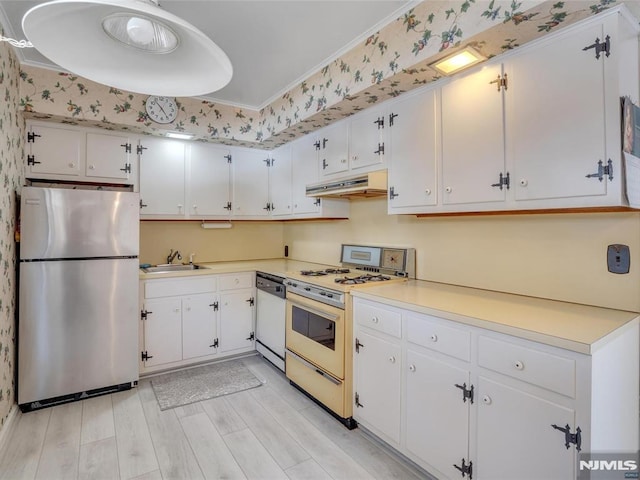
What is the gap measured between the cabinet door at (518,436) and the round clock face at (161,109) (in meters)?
3.18

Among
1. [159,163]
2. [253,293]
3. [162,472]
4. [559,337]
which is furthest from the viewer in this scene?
[253,293]

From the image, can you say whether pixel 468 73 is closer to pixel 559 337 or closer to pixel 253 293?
pixel 559 337

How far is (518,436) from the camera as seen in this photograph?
4.66 feet

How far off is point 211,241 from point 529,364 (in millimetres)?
3351

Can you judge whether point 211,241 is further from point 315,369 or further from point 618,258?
point 618,258

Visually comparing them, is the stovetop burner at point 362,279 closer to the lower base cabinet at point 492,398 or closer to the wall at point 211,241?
the lower base cabinet at point 492,398

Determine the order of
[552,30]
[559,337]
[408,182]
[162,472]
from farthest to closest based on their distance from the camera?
[408,182] → [162,472] → [552,30] → [559,337]

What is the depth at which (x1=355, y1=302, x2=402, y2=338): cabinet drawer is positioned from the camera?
1.96m

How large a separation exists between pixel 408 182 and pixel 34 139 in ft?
9.66

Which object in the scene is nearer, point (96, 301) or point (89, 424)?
point (89, 424)

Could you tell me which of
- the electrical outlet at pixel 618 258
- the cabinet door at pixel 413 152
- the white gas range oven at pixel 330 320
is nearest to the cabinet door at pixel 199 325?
the white gas range oven at pixel 330 320

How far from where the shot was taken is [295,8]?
6.65ft

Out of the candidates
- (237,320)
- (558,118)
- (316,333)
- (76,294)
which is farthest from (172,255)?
(558,118)

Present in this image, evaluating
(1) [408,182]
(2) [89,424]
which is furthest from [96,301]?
(1) [408,182]
